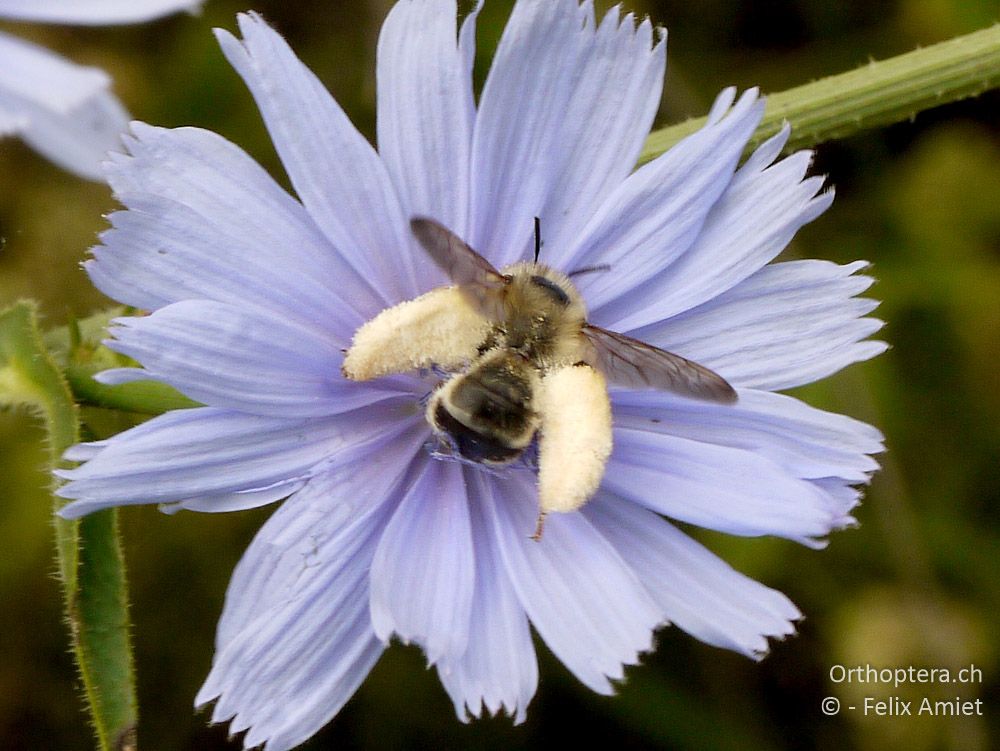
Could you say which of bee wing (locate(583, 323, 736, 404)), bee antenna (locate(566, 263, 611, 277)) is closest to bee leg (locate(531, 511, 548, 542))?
bee wing (locate(583, 323, 736, 404))

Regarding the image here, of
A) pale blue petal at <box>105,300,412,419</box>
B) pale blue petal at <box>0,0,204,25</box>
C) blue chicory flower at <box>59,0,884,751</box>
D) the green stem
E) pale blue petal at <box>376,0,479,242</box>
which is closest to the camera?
pale blue petal at <box>105,300,412,419</box>

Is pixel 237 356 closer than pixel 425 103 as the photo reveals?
Yes

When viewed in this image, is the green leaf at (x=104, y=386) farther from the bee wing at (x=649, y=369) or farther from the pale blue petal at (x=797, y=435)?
the pale blue petal at (x=797, y=435)

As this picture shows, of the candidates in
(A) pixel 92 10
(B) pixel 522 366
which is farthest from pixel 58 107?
(B) pixel 522 366

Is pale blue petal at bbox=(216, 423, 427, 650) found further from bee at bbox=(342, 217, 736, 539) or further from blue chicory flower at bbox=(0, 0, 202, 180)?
blue chicory flower at bbox=(0, 0, 202, 180)

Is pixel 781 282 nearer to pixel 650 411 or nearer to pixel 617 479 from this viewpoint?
pixel 650 411

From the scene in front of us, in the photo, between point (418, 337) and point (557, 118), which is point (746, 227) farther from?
point (418, 337)

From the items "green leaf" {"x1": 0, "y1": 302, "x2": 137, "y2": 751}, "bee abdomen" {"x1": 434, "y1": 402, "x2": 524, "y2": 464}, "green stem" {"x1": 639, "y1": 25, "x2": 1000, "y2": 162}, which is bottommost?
"green leaf" {"x1": 0, "y1": 302, "x2": 137, "y2": 751}
